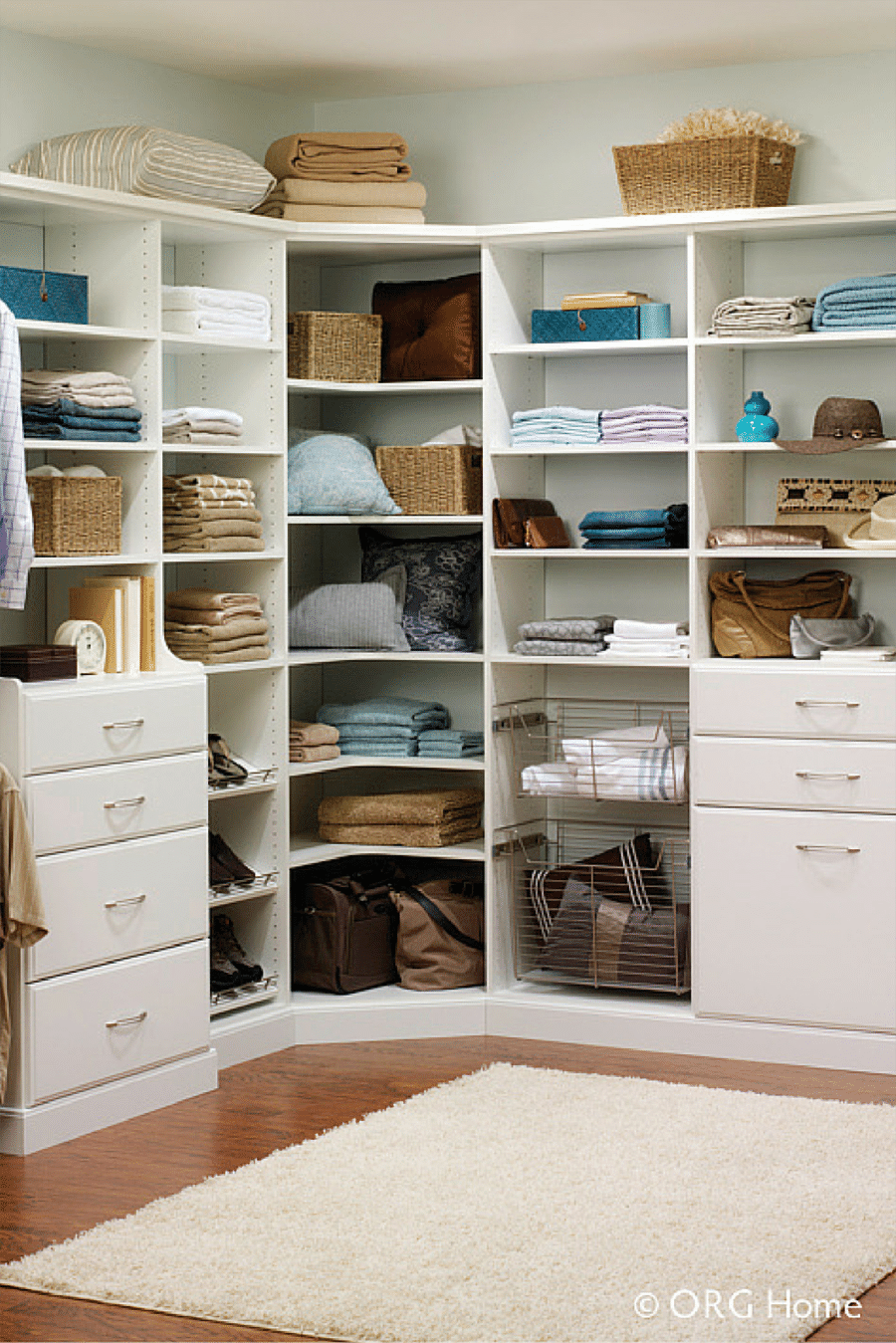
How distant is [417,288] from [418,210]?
0.80 feet

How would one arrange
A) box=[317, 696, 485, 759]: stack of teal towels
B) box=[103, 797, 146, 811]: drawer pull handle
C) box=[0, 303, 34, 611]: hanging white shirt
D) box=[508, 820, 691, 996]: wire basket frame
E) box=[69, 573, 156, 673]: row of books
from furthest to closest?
box=[317, 696, 485, 759]: stack of teal towels
box=[508, 820, 691, 996]: wire basket frame
box=[69, 573, 156, 673]: row of books
box=[103, 797, 146, 811]: drawer pull handle
box=[0, 303, 34, 611]: hanging white shirt

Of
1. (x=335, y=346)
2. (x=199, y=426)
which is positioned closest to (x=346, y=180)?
(x=335, y=346)

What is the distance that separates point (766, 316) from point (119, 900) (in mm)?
2244

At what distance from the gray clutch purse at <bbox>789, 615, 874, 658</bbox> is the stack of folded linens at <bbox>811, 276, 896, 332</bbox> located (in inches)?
30.4

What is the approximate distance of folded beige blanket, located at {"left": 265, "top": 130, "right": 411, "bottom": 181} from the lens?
16.8ft

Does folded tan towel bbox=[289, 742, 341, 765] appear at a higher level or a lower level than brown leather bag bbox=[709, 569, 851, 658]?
→ lower

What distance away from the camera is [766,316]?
15.9 feet

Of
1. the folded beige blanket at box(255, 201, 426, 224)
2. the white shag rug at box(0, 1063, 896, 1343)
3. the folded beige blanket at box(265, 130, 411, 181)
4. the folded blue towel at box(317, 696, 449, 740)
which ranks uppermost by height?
the folded beige blanket at box(265, 130, 411, 181)

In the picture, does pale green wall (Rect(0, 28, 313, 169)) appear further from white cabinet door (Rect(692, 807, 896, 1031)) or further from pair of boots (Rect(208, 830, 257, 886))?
white cabinet door (Rect(692, 807, 896, 1031))

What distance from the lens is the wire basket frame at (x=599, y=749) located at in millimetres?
4984

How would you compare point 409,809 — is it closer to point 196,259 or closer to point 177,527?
point 177,527

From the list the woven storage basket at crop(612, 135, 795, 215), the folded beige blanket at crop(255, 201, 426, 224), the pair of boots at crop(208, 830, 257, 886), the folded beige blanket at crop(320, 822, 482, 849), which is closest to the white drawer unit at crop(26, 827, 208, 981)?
the pair of boots at crop(208, 830, 257, 886)

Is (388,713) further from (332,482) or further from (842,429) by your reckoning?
(842,429)

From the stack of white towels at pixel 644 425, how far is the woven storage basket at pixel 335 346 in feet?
2.37
